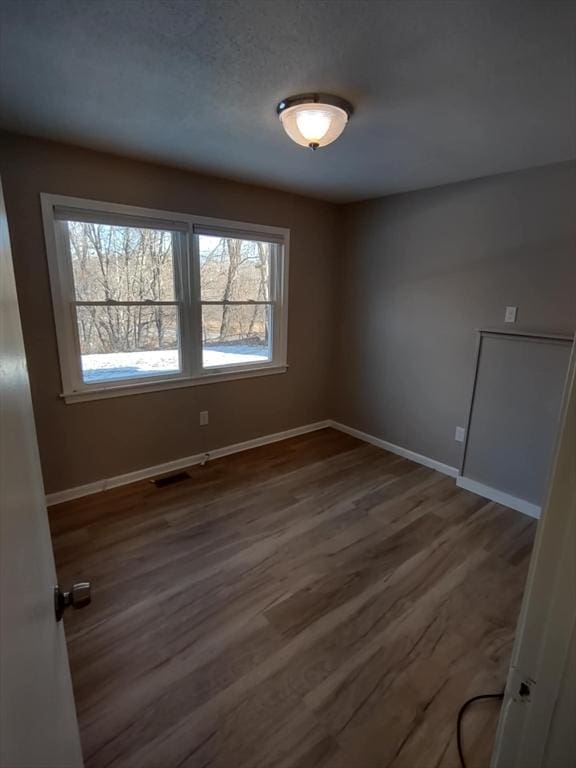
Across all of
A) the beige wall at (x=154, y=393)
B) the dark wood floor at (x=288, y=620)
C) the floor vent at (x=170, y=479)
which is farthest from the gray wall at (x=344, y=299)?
the dark wood floor at (x=288, y=620)

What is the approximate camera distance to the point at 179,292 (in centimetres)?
304

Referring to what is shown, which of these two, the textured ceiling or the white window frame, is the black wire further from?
the white window frame

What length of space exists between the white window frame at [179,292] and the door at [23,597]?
1917 millimetres

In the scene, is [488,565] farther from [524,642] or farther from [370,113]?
[370,113]

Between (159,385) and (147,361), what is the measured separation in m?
0.21

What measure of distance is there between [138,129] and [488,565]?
3.14 m

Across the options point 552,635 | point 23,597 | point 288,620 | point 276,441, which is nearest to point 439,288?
point 276,441

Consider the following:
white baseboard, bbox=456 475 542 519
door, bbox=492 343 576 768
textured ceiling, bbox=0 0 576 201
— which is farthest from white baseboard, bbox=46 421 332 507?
door, bbox=492 343 576 768

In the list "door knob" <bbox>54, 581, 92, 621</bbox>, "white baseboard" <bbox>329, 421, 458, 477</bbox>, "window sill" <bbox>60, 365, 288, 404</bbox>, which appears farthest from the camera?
"white baseboard" <bbox>329, 421, 458, 477</bbox>

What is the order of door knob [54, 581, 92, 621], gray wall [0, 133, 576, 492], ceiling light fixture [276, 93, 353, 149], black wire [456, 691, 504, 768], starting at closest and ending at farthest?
door knob [54, 581, 92, 621], black wire [456, 691, 504, 768], ceiling light fixture [276, 93, 353, 149], gray wall [0, 133, 576, 492]

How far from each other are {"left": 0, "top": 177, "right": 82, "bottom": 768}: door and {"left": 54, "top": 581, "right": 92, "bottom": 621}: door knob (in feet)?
0.09

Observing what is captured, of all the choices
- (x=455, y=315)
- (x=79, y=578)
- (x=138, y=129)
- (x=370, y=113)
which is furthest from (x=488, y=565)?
(x=138, y=129)

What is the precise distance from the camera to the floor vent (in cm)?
306

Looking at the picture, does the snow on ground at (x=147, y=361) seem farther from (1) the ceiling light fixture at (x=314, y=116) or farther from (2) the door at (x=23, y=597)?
(2) the door at (x=23, y=597)
